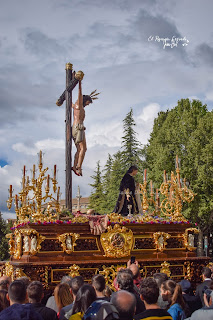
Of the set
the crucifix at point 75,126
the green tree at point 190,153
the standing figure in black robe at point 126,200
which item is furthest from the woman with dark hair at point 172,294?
the green tree at point 190,153

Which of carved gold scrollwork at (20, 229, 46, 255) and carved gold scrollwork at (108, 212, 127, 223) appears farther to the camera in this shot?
carved gold scrollwork at (108, 212, 127, 223)

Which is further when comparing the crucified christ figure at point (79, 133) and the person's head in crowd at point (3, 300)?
the crucified christ figure at point (79, 133)

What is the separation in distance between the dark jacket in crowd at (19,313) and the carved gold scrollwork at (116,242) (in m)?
11.1

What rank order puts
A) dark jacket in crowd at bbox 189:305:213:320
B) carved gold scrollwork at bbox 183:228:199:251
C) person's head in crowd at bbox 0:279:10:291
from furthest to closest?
carved gold scrollwork at bbox 183:228:199:251, person's head in crowd at bbox 0:279:10:291, dark jacket in crowd at bbox 189:305:213:320

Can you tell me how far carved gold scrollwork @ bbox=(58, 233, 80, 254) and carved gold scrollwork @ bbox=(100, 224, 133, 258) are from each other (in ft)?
3.77

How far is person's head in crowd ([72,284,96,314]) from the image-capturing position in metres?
5.46

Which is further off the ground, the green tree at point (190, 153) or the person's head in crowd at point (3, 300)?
the green tree at point (190, 153)

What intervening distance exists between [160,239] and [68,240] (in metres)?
3.83

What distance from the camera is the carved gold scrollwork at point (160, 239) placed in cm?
1655

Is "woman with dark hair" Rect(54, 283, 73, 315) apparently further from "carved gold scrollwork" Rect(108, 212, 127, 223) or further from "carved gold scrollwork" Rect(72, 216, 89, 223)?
"carved gold scrollwork" Rect(108, 212, 127, 223)

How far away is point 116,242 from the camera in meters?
16.0

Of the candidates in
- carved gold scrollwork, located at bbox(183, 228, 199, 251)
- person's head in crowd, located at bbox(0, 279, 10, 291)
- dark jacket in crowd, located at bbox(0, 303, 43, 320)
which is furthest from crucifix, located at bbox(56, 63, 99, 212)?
dark jacket in crowd, located at bbox(0, 303, 43, 320)

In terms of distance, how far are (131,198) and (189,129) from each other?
60.8ft

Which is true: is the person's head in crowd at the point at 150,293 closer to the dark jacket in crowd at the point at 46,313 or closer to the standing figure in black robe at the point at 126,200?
the dark jacket in crowd at the point at 46,313
